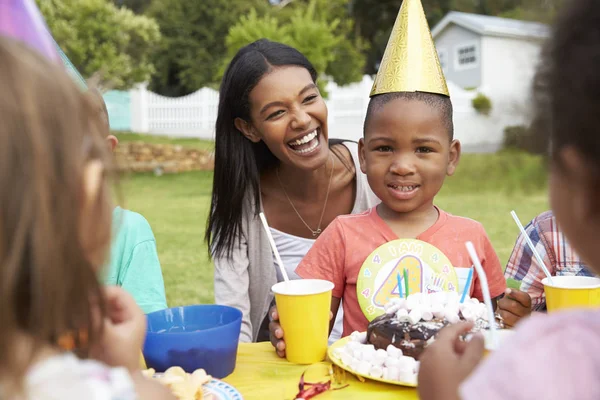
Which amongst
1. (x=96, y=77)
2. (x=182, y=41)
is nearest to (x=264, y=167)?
(x=96, y=77)

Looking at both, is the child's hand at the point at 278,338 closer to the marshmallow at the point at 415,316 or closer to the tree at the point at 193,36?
the marshmallow at the point at 415,316

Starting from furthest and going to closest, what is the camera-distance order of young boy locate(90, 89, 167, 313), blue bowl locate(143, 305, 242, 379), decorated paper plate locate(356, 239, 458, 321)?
young boy locate(90, 89, 167, 313)
decorated paper plate locate(356, 239, 458, 321)
blue bowl locate(143, 305, 242, 379)

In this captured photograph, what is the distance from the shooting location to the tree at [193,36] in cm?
2225

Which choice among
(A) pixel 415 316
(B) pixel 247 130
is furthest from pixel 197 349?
(B) pixel 247 130

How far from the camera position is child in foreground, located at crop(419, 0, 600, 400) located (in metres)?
0.69

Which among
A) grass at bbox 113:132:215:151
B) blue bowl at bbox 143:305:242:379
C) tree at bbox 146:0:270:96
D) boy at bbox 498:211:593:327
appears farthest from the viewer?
tree at bbox 146:0:270:96

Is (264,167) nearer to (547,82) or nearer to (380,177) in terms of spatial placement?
(380,177)

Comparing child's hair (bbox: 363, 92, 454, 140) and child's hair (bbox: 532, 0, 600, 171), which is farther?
child's hair (bbox: 363, 92, 454, 140)

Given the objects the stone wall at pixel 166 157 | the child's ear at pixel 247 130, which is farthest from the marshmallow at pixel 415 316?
the stone wall at pixel 166 157

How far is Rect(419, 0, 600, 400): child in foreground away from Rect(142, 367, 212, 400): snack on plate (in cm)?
62

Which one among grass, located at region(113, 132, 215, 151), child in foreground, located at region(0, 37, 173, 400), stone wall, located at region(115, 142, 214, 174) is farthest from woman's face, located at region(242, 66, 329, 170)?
grass, located at region(113, 132, 215, 151)

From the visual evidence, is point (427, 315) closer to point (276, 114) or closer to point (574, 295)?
point (574, 295)

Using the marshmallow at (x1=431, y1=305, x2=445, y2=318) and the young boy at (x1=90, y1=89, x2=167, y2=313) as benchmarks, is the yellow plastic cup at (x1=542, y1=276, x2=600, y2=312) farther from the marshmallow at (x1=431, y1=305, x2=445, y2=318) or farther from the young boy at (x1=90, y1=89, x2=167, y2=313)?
the young boy at (x1=90, y1=89, x2=167, y2=313)

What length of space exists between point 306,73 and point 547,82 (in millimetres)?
1786
